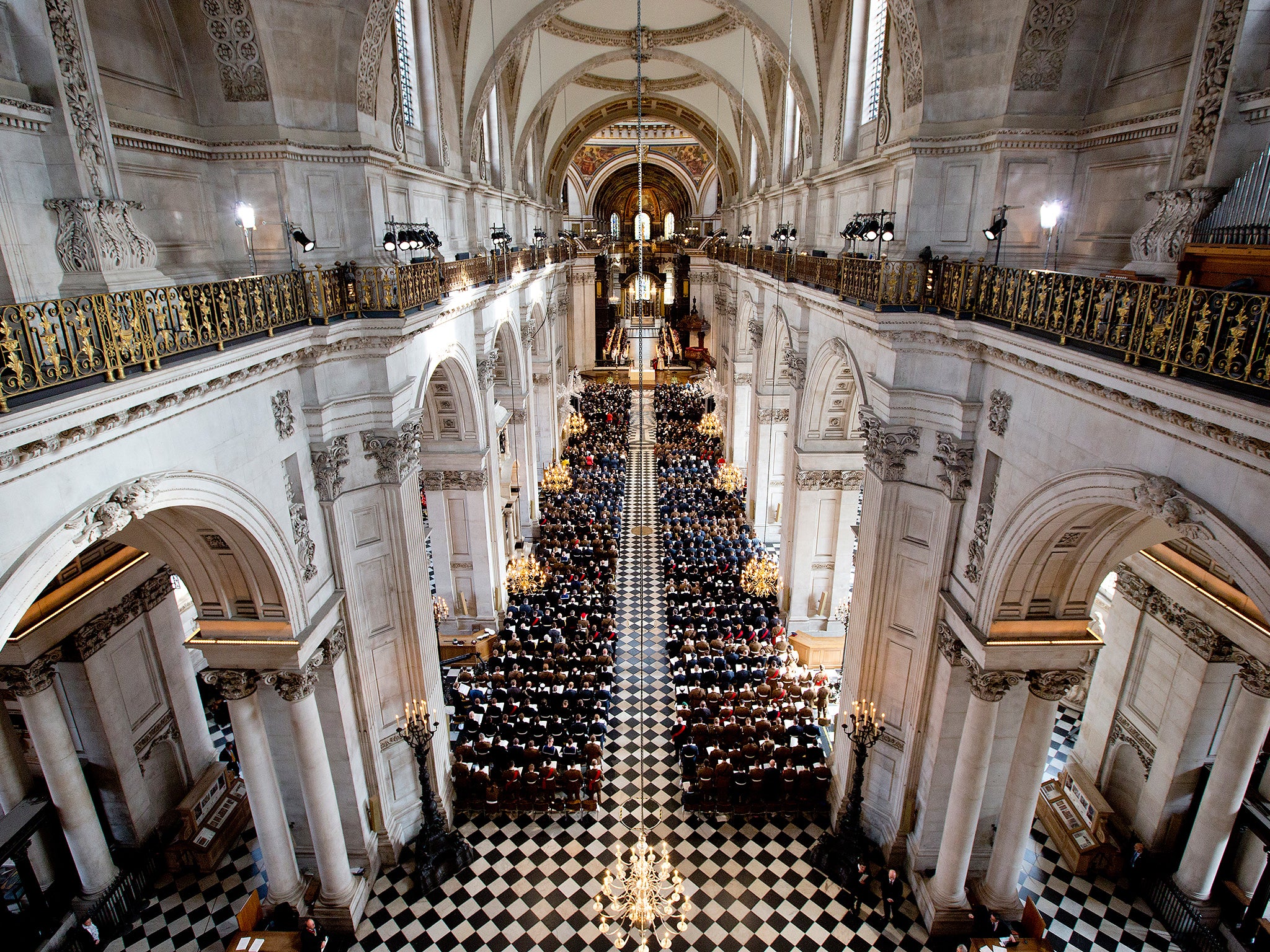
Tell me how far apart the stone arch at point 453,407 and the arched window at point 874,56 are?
8.68 meters

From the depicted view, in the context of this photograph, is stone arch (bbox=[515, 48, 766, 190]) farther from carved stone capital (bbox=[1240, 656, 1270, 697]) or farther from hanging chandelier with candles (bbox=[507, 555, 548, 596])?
carved stone capital (bbox=[1240, 656, 1270, 697])

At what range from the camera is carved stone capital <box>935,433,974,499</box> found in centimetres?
847

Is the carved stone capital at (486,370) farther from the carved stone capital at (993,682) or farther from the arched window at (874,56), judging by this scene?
the carved stone capital at (993,682)

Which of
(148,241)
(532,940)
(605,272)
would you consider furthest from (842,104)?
(605,272)

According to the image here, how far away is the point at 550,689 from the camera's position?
1388cm

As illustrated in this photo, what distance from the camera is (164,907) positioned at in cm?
977

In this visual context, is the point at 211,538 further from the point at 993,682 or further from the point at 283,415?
the point at 993,682

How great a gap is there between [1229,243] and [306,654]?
397 inches

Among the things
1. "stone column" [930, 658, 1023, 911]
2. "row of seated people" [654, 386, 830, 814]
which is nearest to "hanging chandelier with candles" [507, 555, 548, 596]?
"row of seated people" [654, 386, 830, 814]

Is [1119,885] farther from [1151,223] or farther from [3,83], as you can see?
[3,83]

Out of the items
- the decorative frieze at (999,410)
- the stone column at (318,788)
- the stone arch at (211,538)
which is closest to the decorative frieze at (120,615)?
the stone arch at (211,538)

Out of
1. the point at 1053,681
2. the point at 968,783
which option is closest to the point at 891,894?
the point at 968,783

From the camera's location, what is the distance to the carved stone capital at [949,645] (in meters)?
8.64

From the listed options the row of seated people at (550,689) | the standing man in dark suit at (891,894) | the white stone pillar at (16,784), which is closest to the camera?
the white stone pillar at (16,784)
